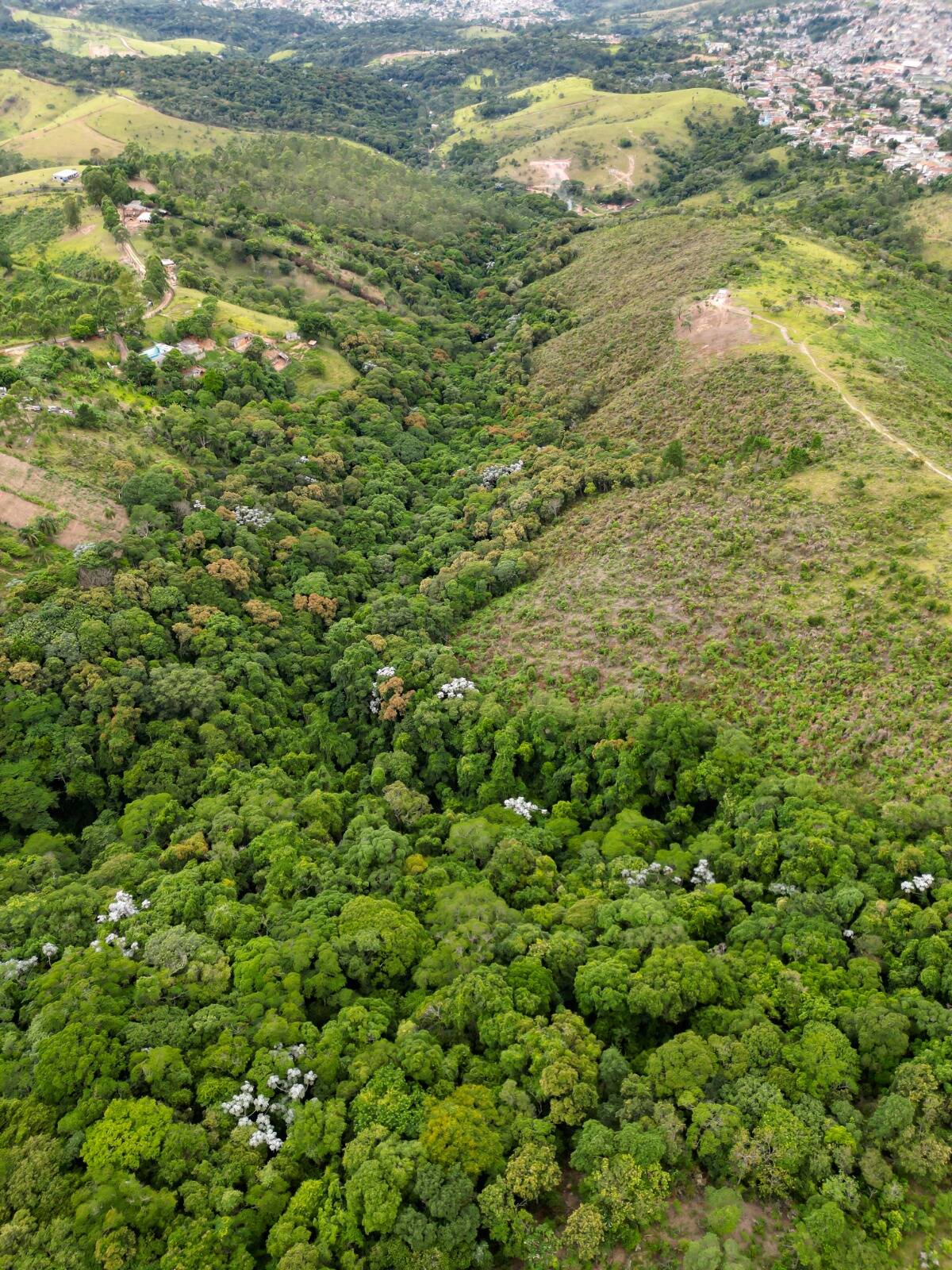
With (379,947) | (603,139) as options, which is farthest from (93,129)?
(379,947)

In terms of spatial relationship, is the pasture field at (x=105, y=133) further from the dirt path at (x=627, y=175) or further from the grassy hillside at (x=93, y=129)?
the dirt path at (x=627, y=175)

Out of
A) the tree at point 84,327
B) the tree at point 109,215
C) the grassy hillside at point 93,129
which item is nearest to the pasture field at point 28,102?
the grassy hillside at point 93,129

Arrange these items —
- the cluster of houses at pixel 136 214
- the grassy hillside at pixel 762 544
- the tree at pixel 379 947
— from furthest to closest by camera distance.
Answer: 1. the cluster of houses at pixel 136 214
2. the grassy hillside at pixel 762 544
3. the tree at pixel 379 947

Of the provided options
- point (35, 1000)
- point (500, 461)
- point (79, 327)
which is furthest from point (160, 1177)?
point (79, 327)

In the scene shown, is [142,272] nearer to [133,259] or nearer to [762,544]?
[133,259]

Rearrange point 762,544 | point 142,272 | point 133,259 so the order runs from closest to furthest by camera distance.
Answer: point 762,544
point 142,272
point 133,259

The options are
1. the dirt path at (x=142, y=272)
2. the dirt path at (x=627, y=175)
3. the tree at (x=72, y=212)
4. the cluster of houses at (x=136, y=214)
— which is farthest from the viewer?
the dirt path at (x=627, y=175)

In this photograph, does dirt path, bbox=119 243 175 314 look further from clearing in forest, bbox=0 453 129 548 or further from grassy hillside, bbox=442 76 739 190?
grassy hillside, bbox=442 76 739 190
